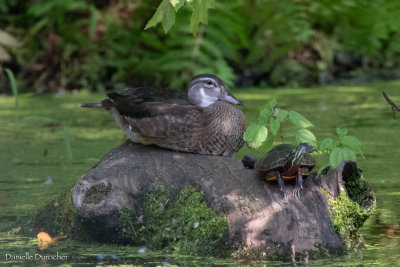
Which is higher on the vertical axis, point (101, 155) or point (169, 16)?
point (169, 16)

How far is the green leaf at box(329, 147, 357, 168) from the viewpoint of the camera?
5.82m

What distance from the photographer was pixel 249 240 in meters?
5.15

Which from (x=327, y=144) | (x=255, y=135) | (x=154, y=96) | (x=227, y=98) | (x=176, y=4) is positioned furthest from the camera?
(x=227, y=98)

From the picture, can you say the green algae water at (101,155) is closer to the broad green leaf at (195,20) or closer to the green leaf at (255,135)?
the green leaf at (255,135)

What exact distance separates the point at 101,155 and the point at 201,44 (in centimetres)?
671

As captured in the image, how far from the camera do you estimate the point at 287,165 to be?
5.20 metres

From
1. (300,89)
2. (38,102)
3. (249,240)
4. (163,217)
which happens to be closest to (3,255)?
(163,217)

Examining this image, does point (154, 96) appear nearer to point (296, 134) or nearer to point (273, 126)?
point (273, 126)

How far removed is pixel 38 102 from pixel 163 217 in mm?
9048

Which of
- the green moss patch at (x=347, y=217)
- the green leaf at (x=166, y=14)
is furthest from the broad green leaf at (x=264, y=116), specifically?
the green leaf at (x=166, y=14)

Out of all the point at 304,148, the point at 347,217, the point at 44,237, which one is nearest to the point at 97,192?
the point at 44,237

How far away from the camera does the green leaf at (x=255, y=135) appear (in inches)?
227

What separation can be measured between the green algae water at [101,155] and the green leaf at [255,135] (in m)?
0.99

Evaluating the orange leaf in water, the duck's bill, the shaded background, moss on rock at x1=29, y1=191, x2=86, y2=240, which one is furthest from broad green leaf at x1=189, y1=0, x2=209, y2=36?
the shaded background
